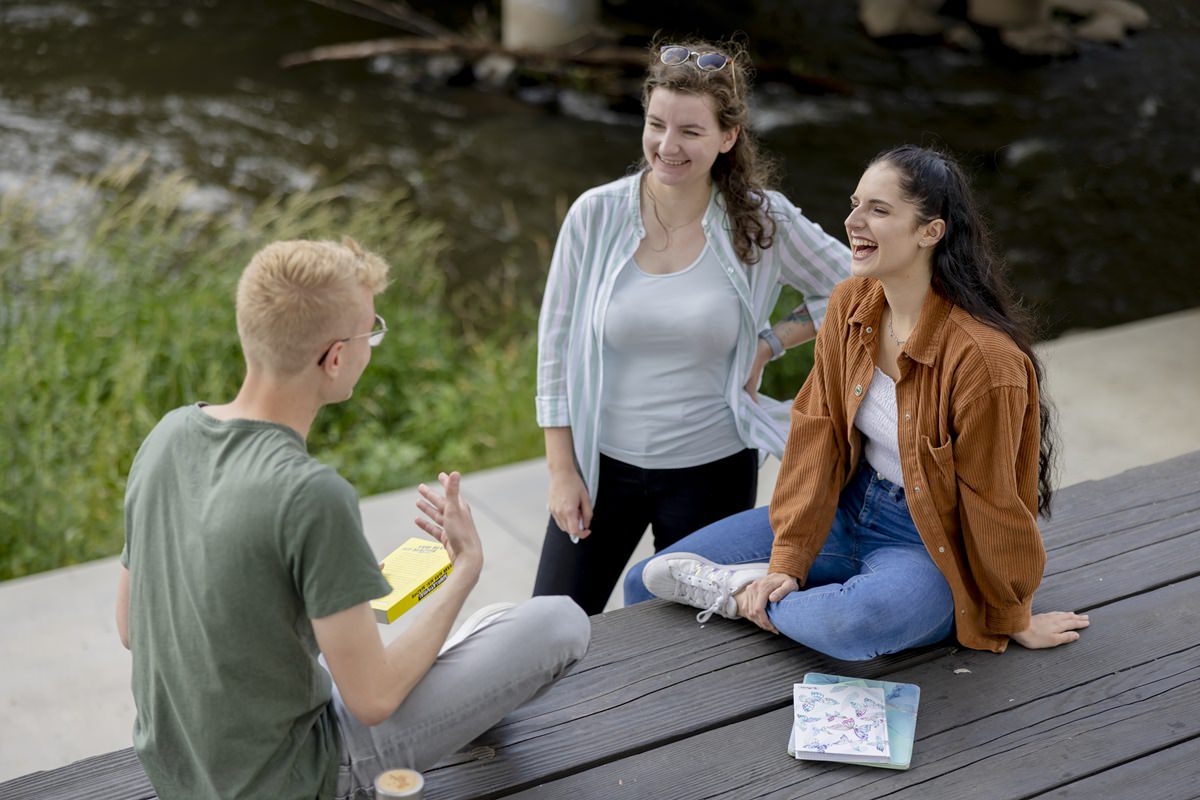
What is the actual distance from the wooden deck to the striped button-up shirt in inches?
18.8

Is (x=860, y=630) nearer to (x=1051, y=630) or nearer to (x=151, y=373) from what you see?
(x=1051, y=630)

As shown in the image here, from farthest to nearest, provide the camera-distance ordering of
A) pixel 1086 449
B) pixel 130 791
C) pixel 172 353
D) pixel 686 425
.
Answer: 1. pixel 172 353
2. pixel 1086 449
3. pixel 686 425
4. pixel 130 791

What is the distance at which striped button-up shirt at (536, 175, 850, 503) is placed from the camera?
3049 mm

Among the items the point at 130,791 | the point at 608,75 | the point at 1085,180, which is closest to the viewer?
the point at 130,791

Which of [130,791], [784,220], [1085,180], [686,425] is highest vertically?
[784,220]

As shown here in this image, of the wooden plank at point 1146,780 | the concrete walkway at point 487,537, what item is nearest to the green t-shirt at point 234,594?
the wooden plank at point 1146,780

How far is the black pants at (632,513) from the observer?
312 centimetres

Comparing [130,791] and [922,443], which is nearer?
[130,791]

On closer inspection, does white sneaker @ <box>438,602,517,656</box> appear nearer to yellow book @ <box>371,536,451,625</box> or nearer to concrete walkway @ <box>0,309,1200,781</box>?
yellow book @ <box>371,536,451,625</box>

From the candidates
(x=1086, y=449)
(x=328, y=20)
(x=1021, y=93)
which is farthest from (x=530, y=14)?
(x=1086, y=449)

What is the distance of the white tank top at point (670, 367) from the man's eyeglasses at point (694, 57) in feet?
1.32

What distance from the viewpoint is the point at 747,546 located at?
2.98m

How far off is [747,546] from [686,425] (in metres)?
0.31

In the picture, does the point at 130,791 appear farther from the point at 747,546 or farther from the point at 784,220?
the point at 784,220
